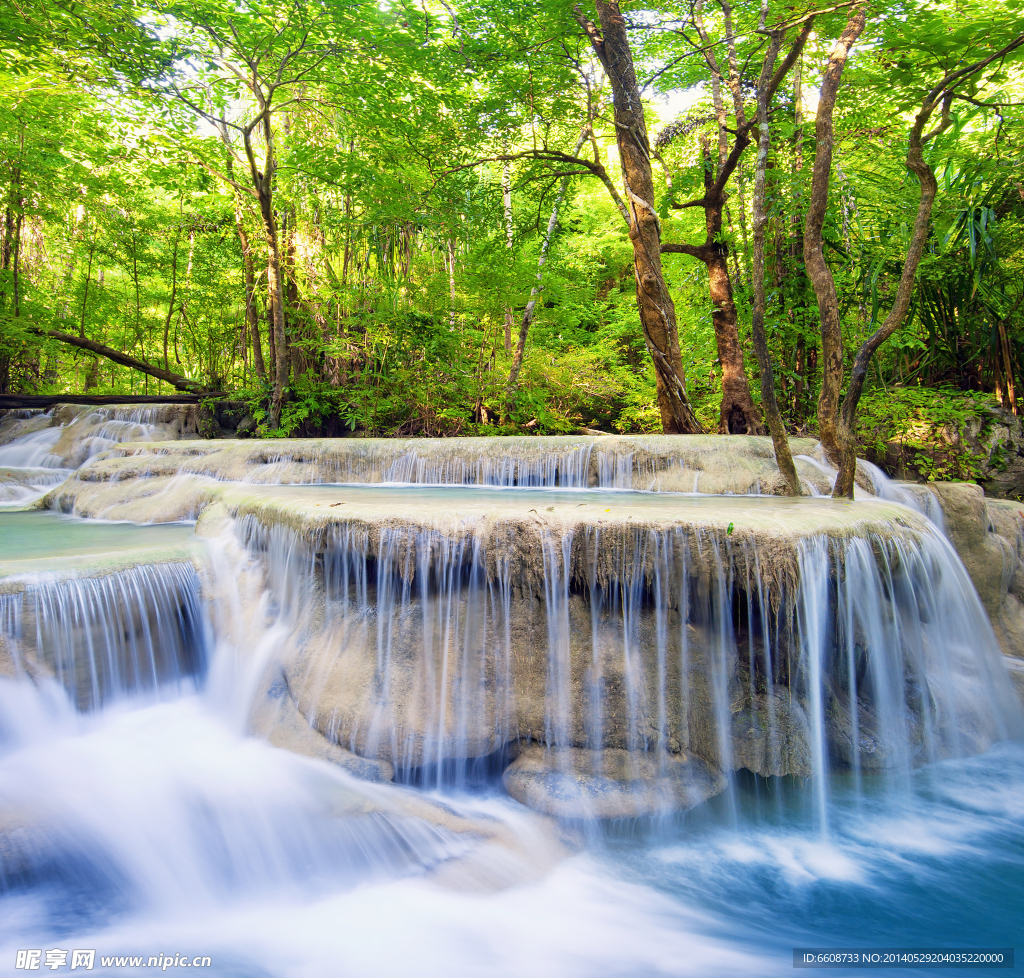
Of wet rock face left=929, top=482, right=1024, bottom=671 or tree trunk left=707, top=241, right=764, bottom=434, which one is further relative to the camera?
tree trunk left=707, top=241, right=764, bottom=434

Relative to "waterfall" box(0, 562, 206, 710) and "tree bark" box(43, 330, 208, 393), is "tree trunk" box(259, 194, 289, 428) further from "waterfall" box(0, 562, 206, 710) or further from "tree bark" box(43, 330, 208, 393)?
"waterfall" box(0, 562, 206, 710)

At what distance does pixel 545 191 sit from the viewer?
31.2ft

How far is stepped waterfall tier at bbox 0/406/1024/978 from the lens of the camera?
2426 mm

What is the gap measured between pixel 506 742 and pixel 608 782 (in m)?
0.61

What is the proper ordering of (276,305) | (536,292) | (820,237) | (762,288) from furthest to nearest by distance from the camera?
1. (536,292)
2. (276,305)
3. (820,237)
4. (762,288)

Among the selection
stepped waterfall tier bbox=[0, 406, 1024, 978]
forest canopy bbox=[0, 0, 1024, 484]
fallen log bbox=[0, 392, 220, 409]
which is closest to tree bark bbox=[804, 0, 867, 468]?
forest canopy bbox=[0, 0, 1024, 484]

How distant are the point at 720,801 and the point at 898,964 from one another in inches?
38.3

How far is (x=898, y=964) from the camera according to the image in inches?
89.6

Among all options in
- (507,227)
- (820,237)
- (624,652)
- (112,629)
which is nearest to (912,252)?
(820,237)

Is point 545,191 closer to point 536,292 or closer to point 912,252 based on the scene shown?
point 536,292

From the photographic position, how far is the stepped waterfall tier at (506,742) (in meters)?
2.43

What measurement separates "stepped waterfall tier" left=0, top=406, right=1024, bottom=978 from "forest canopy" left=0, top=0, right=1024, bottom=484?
6.65ft

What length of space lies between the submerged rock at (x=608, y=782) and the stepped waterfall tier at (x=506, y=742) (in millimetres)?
14

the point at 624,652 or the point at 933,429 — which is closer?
the point at 624,652
